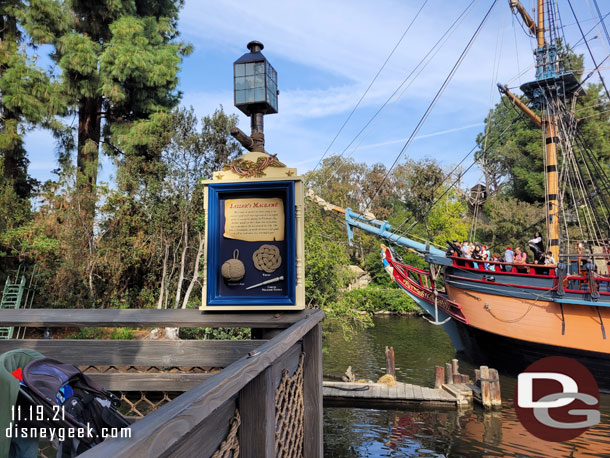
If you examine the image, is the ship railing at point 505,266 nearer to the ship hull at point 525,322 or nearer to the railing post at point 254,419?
the ship hull at point 525,322

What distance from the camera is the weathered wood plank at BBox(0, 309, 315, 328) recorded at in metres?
3.26

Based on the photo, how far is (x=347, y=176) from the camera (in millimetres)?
45531

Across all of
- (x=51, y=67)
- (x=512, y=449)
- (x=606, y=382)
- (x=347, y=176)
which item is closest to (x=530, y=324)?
(x=606, y=382)

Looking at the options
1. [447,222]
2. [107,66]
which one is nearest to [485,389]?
[107,66]

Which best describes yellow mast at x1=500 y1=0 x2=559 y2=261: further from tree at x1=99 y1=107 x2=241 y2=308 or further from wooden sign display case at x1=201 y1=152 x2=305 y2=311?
wooden sign display case at x1=201 y1=152 x2=305 y2=311

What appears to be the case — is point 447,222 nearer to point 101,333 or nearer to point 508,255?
point 508,255

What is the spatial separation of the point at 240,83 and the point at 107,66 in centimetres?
1534

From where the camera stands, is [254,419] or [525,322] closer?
[254,419]

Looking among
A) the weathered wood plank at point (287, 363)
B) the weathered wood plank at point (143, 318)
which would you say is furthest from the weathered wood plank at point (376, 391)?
the weathered wood plank at point (287, 363)

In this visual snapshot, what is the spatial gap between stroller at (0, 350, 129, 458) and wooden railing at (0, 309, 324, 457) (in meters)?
0.44

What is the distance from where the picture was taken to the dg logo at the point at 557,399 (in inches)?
455

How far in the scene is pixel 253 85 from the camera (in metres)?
4.33

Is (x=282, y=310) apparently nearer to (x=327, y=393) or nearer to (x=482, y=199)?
(x=327, y=393)

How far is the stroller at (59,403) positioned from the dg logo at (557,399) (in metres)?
11.7
